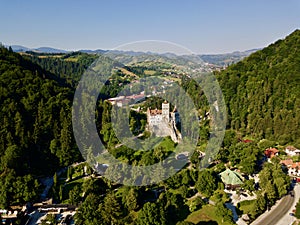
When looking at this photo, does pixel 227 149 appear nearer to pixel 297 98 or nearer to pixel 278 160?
pixel 278 160

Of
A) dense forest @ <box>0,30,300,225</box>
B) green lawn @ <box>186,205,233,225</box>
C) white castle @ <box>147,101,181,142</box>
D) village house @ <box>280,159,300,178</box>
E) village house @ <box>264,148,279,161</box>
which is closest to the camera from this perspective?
green lawn @ <box>186,205,233,225</box>

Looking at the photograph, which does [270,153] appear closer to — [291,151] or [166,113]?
[291,151]

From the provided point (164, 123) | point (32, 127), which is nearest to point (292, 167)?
point (164, 123)

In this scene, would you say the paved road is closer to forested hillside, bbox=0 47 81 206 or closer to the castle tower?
forested hillside, bbox=0 47 81 206

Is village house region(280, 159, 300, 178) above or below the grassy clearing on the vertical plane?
above

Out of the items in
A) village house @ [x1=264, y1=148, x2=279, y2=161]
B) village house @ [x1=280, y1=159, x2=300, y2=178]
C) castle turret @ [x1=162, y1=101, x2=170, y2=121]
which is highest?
castle turret @ [x1=162, y1=101, x2=170, y2=121]

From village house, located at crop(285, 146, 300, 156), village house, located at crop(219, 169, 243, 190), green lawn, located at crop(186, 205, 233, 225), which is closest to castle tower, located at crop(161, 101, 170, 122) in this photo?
village house, located at crop(285, 146, 300, 156)

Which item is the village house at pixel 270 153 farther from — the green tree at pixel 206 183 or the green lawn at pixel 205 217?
the green lawn at pixel 205 217

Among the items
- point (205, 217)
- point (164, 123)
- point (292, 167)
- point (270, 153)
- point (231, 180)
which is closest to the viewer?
point (205, 217)

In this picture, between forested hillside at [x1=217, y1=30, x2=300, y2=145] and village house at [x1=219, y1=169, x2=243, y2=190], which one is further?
forested hillside at [x1=217, y1=30, x2=300, y2=145]
